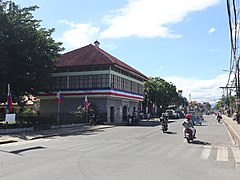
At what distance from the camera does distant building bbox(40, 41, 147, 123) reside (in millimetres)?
40469

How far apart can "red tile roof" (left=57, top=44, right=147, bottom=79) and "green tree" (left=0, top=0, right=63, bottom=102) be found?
7.58m

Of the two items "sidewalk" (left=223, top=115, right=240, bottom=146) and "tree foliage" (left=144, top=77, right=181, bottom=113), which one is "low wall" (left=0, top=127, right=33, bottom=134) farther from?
"tree foliage" (left=144, top=77, right=181, bottom=113)

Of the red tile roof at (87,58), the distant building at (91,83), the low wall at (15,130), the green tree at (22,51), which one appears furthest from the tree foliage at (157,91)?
the low wall at (15,130)

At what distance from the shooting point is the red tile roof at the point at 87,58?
134 feet

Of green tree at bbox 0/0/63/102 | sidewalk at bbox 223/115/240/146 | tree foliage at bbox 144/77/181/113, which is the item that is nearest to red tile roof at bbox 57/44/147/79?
green tree at bbox 0/0/63/102

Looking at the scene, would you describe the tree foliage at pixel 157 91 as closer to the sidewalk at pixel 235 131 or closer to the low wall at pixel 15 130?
the sidewalk at pixel 235 131

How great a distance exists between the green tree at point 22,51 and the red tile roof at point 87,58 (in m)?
7.58

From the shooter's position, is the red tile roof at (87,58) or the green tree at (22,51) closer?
the green tree at (22,51)

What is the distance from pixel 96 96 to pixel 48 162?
30.5 meters

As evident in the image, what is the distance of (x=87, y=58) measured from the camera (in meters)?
42.8

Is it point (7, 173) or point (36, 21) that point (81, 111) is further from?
point (7, 173)

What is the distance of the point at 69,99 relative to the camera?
43.6 meters

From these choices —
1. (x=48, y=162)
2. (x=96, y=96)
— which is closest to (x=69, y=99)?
(x=96, y=96)

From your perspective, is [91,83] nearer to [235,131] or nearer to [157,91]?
[235,131]
